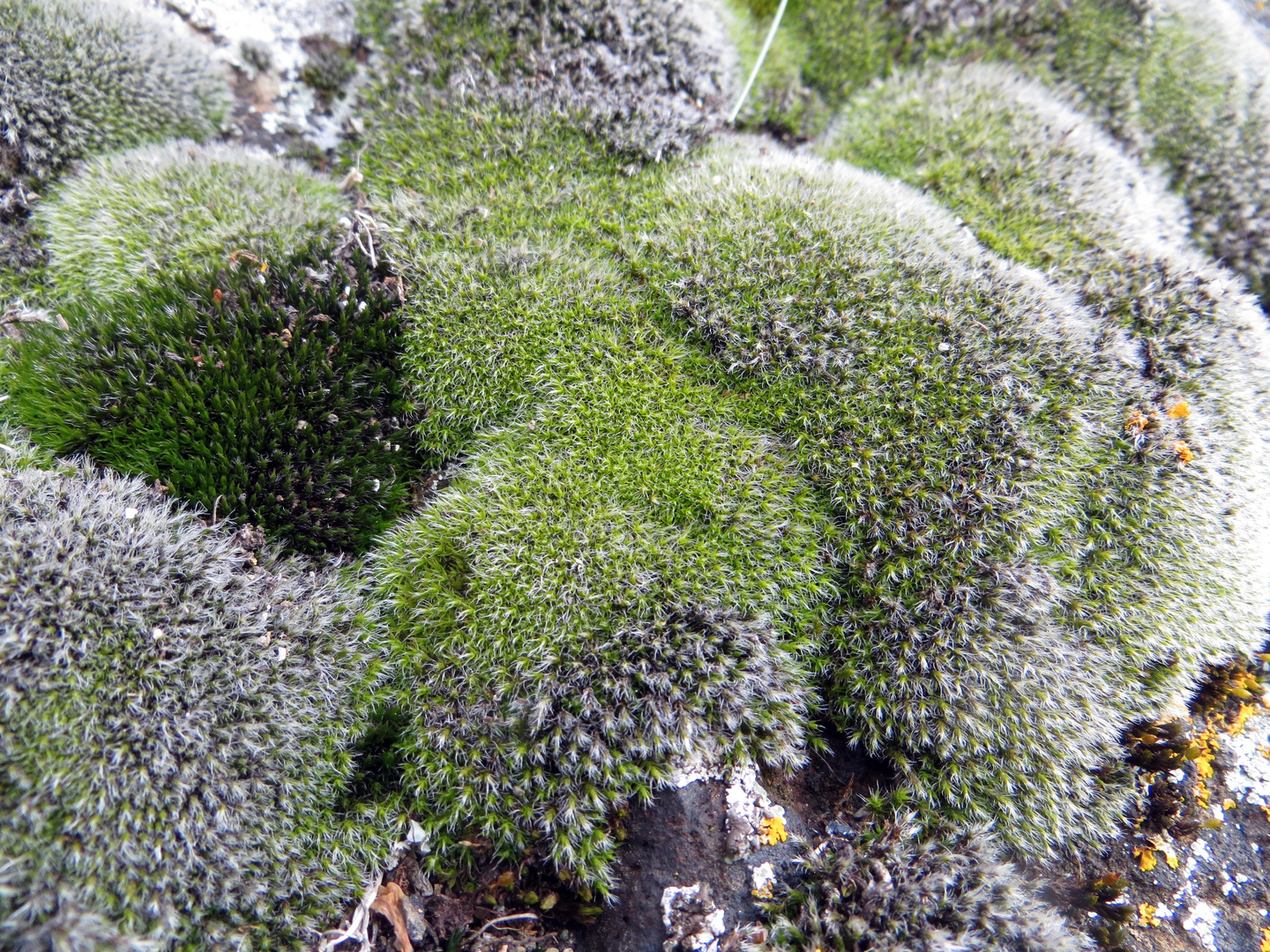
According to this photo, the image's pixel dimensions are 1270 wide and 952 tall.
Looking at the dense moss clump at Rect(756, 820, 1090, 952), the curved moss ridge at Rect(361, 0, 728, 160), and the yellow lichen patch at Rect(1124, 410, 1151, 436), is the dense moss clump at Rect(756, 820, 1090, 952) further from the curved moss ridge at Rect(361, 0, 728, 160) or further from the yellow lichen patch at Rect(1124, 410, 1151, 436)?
the curved moss ridge at Rect(361, 0, 728, 160)

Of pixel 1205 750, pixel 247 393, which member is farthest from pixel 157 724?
pixel 1205 750

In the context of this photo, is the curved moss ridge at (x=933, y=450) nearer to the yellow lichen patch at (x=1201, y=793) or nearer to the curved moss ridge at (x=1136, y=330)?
the curved moss ridge at (x=1136, y=330)

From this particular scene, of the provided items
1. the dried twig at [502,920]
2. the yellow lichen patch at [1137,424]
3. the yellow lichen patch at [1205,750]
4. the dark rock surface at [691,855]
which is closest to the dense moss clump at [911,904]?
the dark rock surface at [691,855]

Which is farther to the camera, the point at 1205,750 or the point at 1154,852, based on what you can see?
the point at 1205,750

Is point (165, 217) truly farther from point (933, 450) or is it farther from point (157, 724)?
point (933, 450)

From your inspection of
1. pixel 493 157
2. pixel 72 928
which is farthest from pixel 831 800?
pixel 493 157

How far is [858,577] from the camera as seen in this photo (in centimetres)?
429

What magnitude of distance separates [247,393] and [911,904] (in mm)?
4911

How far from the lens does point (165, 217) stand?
4801mm

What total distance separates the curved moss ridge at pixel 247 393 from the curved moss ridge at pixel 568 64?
228 cm

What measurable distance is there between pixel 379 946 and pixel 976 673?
3.78 metres

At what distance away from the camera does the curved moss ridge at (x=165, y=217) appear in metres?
4.67

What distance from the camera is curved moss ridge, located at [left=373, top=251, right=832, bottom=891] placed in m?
3.67

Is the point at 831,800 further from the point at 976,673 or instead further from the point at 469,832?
the point at 469,832
